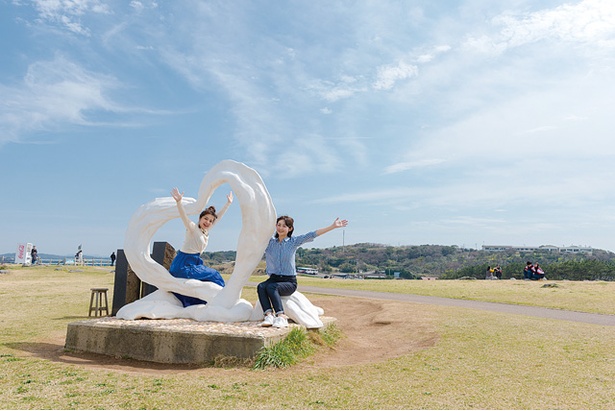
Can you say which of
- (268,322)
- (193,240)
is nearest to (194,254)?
(193,240)

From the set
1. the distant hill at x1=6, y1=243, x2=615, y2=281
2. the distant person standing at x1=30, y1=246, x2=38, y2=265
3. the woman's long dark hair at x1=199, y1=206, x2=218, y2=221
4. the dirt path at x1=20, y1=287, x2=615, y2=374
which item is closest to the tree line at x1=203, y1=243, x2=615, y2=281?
the distant hill at x1=6, y1=243, x2=615, y2=281

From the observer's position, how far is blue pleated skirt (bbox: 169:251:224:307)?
27.7 ft

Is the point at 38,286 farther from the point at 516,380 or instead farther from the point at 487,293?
the point at 516,380

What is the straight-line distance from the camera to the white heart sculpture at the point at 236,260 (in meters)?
7.82

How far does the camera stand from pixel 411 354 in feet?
23.0

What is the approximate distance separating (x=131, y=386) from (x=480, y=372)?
401 cm

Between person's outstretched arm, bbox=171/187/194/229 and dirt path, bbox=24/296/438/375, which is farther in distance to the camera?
person's outstretched arm, bbox=171/187/194/229

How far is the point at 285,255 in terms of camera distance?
25.5 feet

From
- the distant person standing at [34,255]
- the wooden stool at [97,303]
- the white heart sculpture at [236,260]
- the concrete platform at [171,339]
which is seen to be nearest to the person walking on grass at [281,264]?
the white heart sculpture at [236,260]

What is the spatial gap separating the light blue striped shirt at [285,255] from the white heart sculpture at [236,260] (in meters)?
0.28

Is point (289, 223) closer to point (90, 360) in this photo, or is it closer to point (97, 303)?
point (90, 360)

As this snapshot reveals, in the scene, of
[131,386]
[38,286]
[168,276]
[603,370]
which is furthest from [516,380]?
[38,286]

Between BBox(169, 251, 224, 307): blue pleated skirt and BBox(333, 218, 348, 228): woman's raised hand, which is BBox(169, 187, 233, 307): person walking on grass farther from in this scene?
BBox(333, 218, 348, 228): woman's raised hand

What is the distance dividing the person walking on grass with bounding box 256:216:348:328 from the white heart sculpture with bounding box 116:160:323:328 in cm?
19
